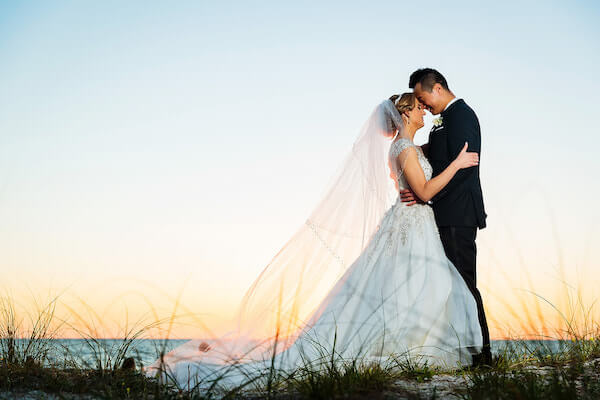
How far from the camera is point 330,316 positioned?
4.65 meters

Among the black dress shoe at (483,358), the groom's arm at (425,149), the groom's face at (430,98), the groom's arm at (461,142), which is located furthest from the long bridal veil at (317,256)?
the black dress shoe at (483,358)

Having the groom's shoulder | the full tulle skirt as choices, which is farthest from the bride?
the groom's shoulder

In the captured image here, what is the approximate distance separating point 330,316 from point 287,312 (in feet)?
1.50

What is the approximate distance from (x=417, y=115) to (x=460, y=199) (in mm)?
1025

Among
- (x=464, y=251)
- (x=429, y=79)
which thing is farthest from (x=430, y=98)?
(x=464, y=251)

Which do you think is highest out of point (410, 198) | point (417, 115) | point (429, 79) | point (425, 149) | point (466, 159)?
point (429, 79)

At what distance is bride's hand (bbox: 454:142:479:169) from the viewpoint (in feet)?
16.2

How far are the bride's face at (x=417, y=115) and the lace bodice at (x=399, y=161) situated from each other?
0.30m

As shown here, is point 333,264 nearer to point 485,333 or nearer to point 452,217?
point 452,217

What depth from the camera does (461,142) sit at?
5.06m

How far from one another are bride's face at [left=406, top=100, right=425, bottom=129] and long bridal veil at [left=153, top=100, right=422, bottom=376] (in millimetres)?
167

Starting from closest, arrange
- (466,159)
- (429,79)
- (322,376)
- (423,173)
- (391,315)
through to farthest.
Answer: (322,376) < (391,315) < (466,159) < (423,173) < (429,79)

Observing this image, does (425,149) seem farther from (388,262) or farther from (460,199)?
(388,262)

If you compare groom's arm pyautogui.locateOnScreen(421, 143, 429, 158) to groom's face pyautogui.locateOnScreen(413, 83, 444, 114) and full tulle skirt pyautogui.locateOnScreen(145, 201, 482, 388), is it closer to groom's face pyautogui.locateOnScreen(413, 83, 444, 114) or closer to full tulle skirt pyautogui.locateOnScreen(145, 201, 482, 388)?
groom's face pyautogui.locateOnScreen(413, 83, 444, 114)
